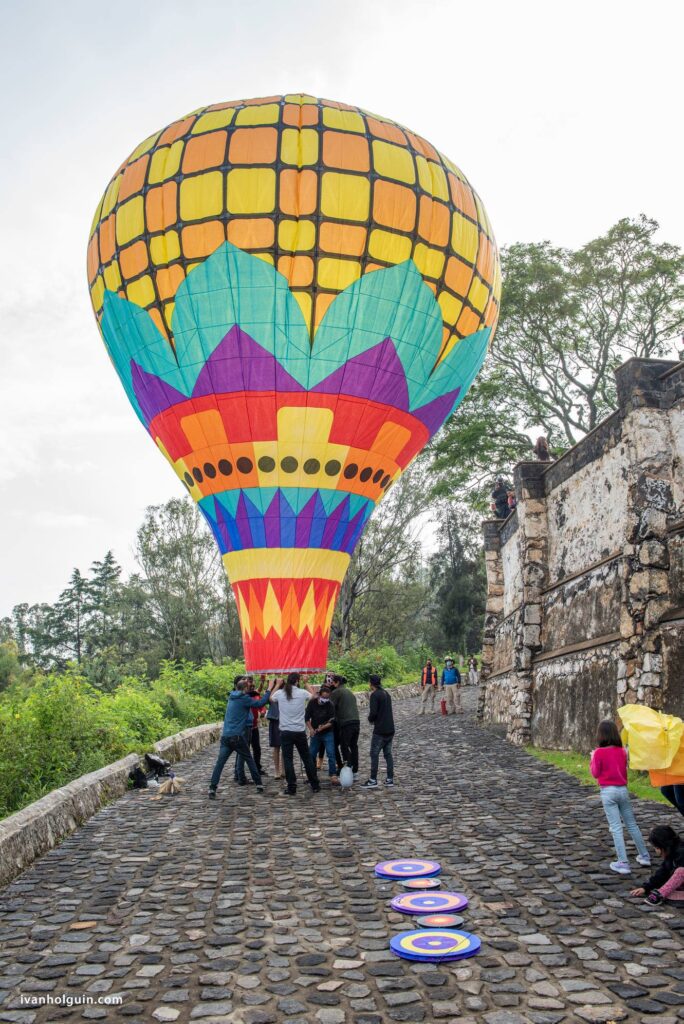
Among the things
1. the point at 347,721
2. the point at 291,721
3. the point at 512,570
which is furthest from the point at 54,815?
the point at 512,570

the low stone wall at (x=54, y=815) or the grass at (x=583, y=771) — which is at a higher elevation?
the grass at (x=583, y=771)

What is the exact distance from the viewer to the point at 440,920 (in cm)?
553

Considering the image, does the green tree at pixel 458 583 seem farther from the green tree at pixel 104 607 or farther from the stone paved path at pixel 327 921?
the stone paved path at pixel 327 921

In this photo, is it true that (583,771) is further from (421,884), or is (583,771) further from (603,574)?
(421,884)

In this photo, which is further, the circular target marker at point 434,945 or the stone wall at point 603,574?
the stone wall at point 603,574

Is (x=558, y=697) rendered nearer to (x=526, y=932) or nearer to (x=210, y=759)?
(x=210, y=759)

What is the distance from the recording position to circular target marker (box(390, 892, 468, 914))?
5715mm

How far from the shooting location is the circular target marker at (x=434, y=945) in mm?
4875

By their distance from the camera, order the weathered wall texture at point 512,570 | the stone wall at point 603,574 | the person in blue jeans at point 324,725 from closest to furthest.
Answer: the stone wall at point 603,574
the person in blue jeans at point 324,725
the weathered wall texture at point 512,570

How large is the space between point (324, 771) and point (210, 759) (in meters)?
3.15

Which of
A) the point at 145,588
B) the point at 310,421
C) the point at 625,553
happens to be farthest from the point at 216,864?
the point at 145,588

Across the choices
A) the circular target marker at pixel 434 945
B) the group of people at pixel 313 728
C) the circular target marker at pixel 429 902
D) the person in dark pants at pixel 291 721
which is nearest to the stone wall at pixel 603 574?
the group of people at pixel 313 728

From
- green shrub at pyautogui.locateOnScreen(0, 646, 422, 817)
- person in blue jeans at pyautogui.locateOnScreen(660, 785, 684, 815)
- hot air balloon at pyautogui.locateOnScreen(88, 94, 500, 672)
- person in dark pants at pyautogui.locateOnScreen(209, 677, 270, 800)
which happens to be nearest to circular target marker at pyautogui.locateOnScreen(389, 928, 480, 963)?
person in blue jeans at pyautogui.locateOnScreen(660, 785, 684, 815)

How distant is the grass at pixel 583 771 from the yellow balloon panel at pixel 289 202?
28.3ft
